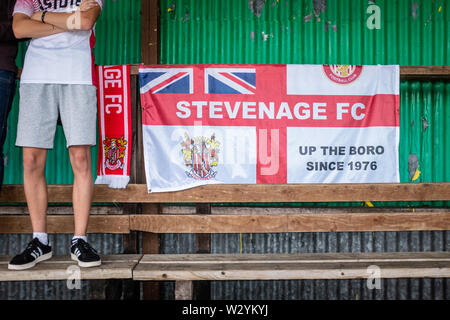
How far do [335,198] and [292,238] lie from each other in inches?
25.7

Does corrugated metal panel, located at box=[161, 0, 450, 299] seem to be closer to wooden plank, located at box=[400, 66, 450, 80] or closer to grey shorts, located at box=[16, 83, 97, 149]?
wooden plank, located at box=[400, 66, 450, 80]

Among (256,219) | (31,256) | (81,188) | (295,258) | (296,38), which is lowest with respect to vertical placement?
(295,258)

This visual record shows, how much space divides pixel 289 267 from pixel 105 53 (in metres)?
2.58

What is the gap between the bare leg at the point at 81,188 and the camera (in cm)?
224

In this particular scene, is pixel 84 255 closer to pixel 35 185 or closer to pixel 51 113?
pixel 35 185

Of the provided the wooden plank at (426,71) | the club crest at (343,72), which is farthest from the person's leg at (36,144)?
the wooden plank at (426,71)

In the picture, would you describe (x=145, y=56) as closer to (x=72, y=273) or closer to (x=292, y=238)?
(x=72, y=273)

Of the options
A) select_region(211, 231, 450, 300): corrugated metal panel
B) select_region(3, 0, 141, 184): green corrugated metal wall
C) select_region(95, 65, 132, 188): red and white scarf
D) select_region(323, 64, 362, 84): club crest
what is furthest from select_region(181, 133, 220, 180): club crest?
select_region(323, 64, 362, 84): club crest

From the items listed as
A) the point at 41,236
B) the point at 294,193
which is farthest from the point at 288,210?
the point at 41,236

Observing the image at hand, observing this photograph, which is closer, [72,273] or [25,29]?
[72,273]

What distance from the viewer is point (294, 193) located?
2.81 m
